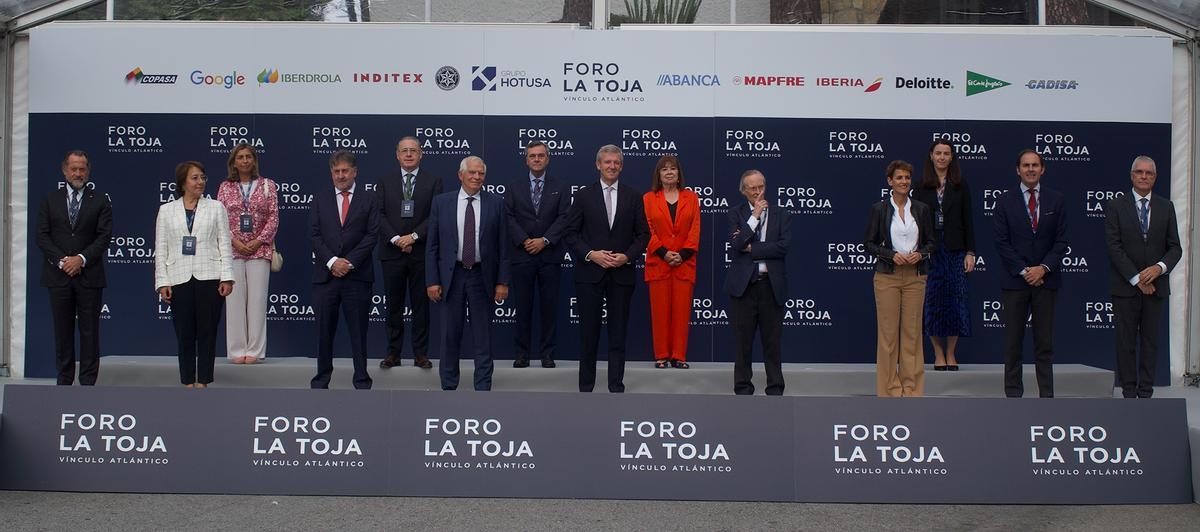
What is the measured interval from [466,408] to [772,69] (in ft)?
14.8

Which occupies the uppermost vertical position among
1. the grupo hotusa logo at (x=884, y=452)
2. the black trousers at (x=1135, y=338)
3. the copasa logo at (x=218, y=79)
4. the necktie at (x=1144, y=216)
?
the copasa logo at (x=218, y=79)

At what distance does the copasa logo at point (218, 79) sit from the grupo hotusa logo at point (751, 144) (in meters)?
3.77

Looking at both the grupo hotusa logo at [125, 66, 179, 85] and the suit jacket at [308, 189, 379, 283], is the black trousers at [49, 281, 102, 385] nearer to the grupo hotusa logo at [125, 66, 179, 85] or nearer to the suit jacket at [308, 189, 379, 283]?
the suit jacket at [308, 189, 379, 283]

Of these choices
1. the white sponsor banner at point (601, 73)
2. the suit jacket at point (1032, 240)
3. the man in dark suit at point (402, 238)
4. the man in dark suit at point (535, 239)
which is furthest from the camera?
the white sponsor banner at point (601, 73)

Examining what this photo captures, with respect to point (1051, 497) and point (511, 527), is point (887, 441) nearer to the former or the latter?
point (1051, 497)

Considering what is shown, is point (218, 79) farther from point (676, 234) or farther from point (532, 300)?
point (676, 234)

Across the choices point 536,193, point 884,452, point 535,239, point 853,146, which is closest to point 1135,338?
point 853,146

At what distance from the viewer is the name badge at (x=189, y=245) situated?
22.7ft

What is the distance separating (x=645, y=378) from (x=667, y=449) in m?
2.67

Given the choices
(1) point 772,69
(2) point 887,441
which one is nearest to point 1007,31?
(1) point 772,69

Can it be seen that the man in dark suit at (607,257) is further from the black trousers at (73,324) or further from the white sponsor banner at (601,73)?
the black trousers at (73,324)

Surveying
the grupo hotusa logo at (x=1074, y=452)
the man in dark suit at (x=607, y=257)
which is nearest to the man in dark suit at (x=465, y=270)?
the man in dark suit at (x=607, y=257)

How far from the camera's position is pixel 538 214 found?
25.8ft

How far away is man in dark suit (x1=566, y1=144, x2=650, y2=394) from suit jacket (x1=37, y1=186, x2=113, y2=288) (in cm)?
303
